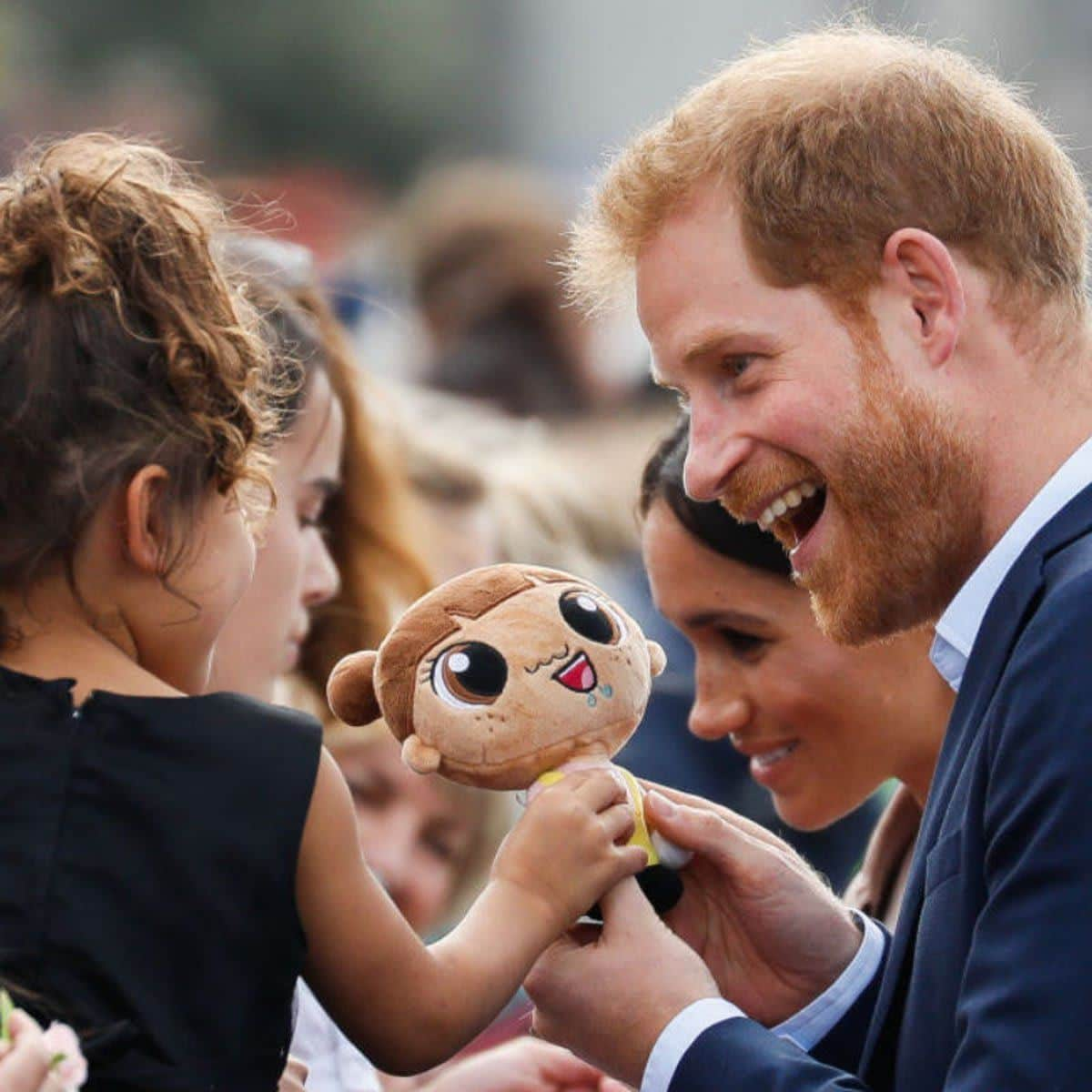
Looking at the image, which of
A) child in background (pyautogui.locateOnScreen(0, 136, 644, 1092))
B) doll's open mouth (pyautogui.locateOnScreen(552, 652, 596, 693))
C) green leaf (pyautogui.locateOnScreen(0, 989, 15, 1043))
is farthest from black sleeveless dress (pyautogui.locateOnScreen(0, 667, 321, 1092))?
doll's open mouth (pyautogui.locateOnScreen(552, 652, 596, 693))

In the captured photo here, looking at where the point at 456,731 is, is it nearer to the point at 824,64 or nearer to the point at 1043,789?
the point at 1043,789

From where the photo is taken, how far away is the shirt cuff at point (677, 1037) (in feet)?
6.98

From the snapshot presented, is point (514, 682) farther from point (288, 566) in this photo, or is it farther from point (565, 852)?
point (288, 566)

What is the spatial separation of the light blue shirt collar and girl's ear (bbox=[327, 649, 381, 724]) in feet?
2.26

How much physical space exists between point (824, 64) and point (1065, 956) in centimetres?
115

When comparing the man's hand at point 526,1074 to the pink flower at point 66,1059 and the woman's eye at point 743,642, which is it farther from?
the pink flower at point 66,1059

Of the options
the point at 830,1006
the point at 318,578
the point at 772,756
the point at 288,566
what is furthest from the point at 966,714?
the point at 318,578

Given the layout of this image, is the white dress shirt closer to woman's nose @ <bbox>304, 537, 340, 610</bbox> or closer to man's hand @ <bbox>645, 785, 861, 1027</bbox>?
man's hand @ <bbox>645, 785, 861, 1027</bbox>

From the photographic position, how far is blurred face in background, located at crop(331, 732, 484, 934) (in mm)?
4352

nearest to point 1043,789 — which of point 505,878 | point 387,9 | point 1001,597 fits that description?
point 1001,597

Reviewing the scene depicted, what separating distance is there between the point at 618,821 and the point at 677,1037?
25cm

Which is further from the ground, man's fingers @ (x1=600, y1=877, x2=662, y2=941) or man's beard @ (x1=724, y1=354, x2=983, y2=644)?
man's beard @ (x1=724, y1=354, x2=983, y2=644)

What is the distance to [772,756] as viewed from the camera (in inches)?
126

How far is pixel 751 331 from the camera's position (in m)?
2.30
